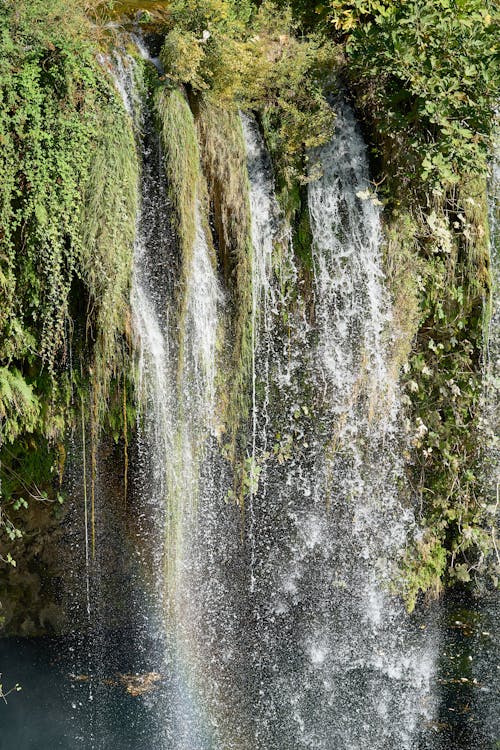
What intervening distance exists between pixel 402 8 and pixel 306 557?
11.0 feet

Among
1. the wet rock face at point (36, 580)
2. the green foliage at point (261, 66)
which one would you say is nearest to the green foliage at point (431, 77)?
the green foliage at point (261, 66)

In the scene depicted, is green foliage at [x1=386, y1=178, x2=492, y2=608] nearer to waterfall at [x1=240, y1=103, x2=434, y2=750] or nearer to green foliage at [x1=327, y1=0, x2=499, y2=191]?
waterfall at [x1=240, y1=103, x2=434, y2=750]

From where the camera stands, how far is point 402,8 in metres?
4.48

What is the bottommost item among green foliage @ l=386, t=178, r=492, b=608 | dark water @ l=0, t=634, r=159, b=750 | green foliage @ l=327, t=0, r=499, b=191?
dark water @ l=0, t=634, r=159, b=750

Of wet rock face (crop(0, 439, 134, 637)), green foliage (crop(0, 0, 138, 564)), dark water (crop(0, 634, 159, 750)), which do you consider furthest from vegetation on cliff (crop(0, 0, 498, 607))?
dark water (crop(0, 634, 159, 750))

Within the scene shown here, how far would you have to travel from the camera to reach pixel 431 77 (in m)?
4.50

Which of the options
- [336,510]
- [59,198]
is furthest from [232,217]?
[336,510]

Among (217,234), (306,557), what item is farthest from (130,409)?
(306,557)

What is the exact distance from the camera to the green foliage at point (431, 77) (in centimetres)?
447

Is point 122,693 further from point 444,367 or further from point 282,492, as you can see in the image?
point 444,367

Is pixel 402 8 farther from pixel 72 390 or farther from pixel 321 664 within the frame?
pixel 321 664

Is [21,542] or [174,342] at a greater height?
[174,342]

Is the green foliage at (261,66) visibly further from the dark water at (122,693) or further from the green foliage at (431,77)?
the dark water at (122,693)

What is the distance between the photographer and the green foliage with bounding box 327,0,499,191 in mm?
4473
